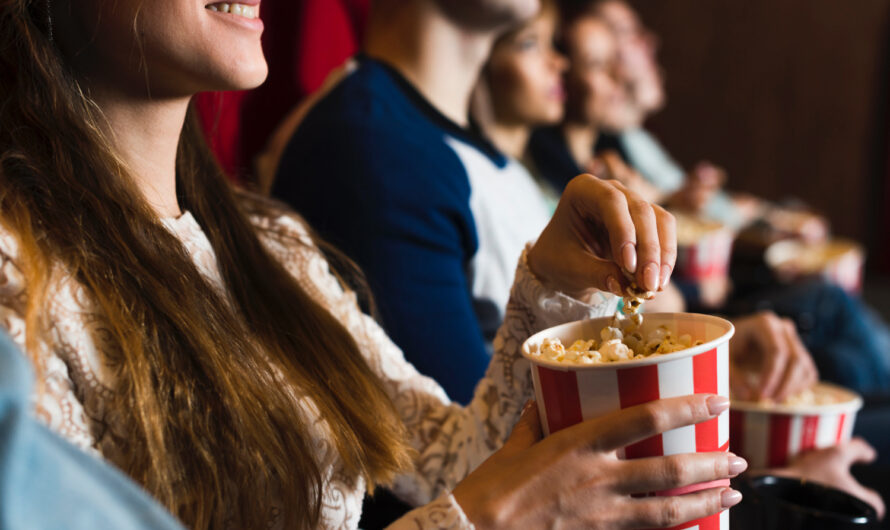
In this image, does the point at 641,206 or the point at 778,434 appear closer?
the point at 641,206

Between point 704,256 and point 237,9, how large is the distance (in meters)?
1.45

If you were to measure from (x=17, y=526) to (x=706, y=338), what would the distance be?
0.48 metres

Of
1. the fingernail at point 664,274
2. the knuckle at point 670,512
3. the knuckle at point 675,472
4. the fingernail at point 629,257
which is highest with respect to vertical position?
the fingernail at point 629,257

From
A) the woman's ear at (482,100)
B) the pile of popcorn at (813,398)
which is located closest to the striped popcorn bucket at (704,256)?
the woman's ear at (482,100)

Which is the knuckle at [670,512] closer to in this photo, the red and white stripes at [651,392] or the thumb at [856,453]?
the red and white stripes at [651,392]

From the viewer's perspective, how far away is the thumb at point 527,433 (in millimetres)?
647

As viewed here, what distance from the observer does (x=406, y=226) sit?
1.15 metres


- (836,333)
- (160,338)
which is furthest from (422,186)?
(836,333)

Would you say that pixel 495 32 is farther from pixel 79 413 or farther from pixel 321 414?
pixel 79 413

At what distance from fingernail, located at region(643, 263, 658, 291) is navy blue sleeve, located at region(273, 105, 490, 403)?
52 cm

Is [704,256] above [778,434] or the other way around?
the other way around

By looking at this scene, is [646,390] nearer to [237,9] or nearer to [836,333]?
[237,9]

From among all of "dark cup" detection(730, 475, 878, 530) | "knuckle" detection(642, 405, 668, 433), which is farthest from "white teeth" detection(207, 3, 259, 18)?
"dark cup" detection(730, 475, 878, 530)

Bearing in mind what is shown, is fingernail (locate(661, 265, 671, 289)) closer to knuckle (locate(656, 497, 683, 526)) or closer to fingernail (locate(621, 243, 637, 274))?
fingernail (locate(621, 243, 637, 274))
